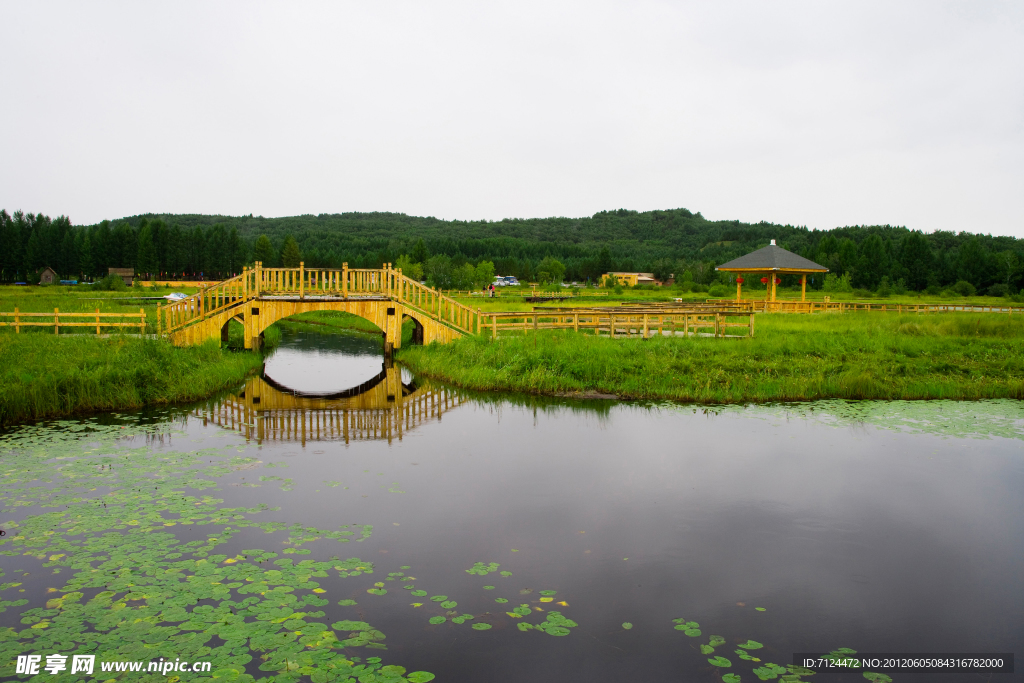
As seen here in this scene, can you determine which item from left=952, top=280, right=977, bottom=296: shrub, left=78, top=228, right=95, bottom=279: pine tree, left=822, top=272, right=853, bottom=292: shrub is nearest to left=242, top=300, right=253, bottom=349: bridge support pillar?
left=822, top=272, right=853, bottom=292: shrub

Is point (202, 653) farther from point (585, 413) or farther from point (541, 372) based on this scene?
point (541, 372)

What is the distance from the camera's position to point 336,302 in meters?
26.6

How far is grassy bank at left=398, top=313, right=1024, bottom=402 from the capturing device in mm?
20062

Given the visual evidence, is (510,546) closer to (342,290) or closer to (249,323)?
(342,290)

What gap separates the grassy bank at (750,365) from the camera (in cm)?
2006

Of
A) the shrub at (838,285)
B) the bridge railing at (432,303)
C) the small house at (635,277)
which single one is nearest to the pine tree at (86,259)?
the small house at (635,277)

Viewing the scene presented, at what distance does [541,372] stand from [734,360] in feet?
20.7

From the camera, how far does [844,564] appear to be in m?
8.98

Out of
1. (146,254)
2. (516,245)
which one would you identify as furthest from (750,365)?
(516,245)

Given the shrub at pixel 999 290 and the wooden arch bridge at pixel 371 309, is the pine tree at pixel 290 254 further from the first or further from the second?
the shrub at pixel 999 290

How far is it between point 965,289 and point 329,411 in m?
73.6

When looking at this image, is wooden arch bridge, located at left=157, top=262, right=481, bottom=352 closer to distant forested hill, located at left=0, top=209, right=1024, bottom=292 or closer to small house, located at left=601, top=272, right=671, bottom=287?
distant forested hill, located at left=0, top=209, right=1024, bottom=292

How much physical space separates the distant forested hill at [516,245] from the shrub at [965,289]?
3.05 meters

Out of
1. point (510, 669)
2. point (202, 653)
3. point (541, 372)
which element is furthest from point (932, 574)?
point (541, 372)
